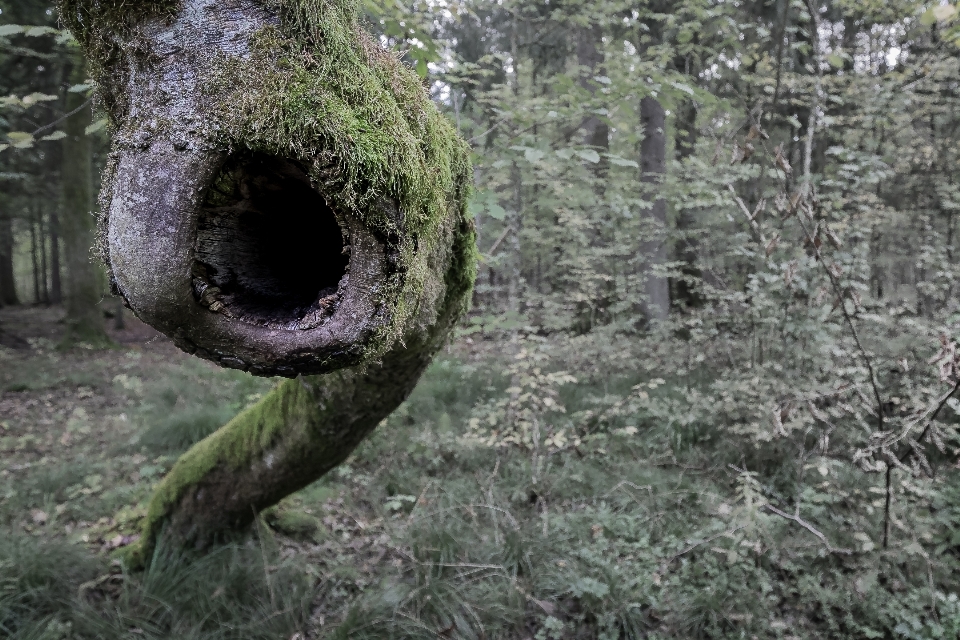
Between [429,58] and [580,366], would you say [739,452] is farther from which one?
[429,58]

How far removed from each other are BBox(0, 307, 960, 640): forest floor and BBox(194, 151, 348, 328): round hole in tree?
2318 mm

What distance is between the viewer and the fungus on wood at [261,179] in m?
1.04

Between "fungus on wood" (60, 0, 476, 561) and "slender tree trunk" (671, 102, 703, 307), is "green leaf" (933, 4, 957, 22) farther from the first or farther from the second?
"slender tree trunk" (671, 102, 703, 307)

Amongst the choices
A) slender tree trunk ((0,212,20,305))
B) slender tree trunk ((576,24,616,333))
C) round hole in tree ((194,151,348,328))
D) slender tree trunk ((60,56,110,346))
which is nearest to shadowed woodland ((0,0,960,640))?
round hole in tree ((194,151,348,328))

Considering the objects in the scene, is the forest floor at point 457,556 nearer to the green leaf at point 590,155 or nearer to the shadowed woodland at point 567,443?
the shadowed woodland at point 567,443

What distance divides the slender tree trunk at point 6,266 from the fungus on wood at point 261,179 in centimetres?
2029

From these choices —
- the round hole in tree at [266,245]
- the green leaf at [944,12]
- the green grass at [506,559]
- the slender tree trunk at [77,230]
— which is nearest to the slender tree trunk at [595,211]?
the green grass at [506,559]

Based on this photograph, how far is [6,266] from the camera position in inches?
703

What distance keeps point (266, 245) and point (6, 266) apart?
22.7 meters

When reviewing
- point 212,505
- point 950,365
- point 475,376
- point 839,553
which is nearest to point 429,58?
point 212,505

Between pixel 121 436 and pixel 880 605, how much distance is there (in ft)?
22.6

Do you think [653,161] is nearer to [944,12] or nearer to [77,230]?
[944,12]

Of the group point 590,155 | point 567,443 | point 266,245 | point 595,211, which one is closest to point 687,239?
point 595,211

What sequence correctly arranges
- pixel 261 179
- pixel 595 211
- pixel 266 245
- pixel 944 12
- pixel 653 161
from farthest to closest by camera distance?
pixel 653 161, pixel 595 211, pixel 944 12, pixel 266 245, pixel 261 179
